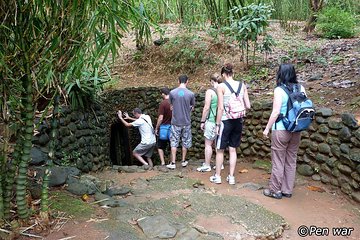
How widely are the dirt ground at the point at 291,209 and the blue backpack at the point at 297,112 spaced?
892 millimetres

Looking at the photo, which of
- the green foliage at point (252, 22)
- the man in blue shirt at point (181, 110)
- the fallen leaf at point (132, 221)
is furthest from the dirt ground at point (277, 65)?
the fallen leaf at point (132, 221)

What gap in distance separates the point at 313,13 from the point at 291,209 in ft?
27.0

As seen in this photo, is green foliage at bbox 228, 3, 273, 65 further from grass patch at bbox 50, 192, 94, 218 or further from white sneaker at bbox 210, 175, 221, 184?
grass patch at bbox 50, 192, 94, 218

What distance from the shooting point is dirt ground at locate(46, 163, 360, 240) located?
9.77ft

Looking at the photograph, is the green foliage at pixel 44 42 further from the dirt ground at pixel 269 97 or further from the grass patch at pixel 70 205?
the dirt ground at pixel 269 97

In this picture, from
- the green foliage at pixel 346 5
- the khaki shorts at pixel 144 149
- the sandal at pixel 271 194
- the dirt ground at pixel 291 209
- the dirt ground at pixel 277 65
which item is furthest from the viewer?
the green foliage at pixel 346 5

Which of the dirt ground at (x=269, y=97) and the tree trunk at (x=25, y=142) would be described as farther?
the dirt ground at (x=269, y=97)

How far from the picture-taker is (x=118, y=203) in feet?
11.8

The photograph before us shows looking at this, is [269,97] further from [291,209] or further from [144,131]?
[291,209]

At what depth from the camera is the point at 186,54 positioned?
29.6ft

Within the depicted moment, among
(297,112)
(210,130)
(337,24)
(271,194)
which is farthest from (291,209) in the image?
(337,24)

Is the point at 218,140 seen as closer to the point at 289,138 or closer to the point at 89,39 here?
the point at 289,138

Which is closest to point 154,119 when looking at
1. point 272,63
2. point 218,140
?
point 272,63

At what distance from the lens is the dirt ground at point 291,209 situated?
2979mm
